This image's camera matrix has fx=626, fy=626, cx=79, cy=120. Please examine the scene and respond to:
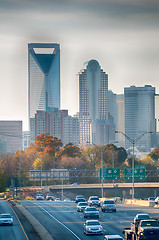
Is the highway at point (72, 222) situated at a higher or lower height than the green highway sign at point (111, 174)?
lower

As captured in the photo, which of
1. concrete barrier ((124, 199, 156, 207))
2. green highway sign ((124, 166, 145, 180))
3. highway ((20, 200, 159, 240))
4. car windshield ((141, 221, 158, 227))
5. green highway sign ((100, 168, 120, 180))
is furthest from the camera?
green highway sign ((100, 168, 120, 180))

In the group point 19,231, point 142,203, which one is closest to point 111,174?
point 142,203

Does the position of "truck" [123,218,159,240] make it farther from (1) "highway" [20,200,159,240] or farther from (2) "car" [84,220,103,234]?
(2) "car" [84,220,103,234]

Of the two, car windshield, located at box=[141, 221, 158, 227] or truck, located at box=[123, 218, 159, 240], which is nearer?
truck, located at box=[123, 218, 159, 240]

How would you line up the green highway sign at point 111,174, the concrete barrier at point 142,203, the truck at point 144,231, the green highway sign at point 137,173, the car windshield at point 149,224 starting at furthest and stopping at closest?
the green highway sign at point 111,174
the green highway sign at point 137,173
the concrete barrier at point 142,203
the car windshield at point 149,224
the truck at point 144,231

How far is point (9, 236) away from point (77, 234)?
21.8 feet

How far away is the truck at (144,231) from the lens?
156ft

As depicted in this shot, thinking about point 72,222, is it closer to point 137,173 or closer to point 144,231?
point 144,231

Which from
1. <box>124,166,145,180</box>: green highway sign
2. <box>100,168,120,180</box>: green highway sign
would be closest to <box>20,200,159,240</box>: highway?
<box>124,166,145,180</box>: green highway sign

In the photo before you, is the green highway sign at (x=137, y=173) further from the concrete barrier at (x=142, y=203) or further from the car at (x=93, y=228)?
the car at (x=93, y=228)

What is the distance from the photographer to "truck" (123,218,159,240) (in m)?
47.4

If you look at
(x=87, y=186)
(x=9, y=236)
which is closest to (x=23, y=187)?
(x=87, y=186)

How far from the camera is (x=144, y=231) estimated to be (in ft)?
156

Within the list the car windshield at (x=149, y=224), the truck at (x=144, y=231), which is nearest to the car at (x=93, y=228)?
the truck at (x=144, y=231)
